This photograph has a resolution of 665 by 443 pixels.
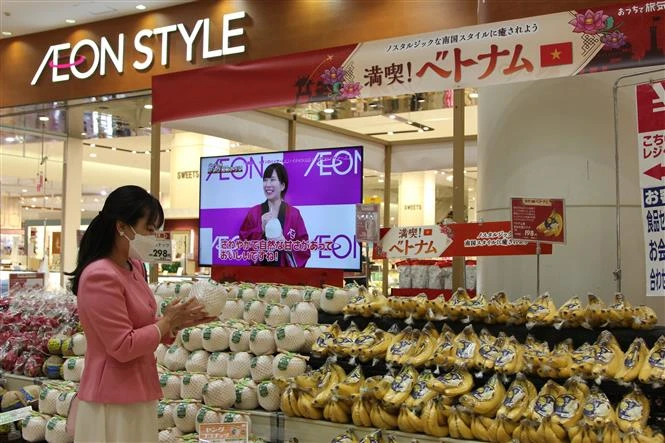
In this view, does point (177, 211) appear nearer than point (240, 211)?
No

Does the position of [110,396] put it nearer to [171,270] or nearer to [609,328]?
[609,328]

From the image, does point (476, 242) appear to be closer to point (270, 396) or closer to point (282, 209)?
point (270, 396)

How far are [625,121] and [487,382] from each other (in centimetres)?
260

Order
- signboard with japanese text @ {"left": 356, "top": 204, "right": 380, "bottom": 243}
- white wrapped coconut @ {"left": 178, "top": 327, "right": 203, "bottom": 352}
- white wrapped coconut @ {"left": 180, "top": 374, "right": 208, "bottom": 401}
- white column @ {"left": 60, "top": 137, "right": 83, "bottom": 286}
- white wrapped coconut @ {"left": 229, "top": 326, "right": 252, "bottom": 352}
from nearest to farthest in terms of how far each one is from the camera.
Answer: white wrapped coconut @ {"left": 180, "top": 374, "right": 208, "bottom": 401} → white wrapped coconut @ {"left": 229, "top": 326, "right": 252, "bottom": 352} → white wrapped coconut @ {"left": 178, "top": 327, "right": 203, "bottom": 352} → signboard with japanese text @ {"left": 356, "top": 204, "right": 380, "bottom": 243} → white column @ {"left": 60, "top": 137, "right": 83, "bottom": 286}

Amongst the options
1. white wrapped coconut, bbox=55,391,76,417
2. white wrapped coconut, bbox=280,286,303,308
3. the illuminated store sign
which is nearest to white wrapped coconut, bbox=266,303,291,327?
white wrapped coconut, bbox=280,286,303,308

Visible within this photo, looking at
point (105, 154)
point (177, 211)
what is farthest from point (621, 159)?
point (105, 154)

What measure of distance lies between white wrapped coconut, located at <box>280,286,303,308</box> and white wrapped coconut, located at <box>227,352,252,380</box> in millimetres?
500

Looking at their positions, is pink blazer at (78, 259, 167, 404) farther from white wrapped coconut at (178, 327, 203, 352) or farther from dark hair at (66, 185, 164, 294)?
white wrapped coconut at (178, 327, 203, 352)

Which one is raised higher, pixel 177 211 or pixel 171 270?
pixel 177 211

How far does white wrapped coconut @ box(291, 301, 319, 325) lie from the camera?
388 cm

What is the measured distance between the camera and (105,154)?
565 inches

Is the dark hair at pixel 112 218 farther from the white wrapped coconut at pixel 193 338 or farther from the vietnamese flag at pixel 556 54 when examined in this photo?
the vietnamese flag at pixel 556 54

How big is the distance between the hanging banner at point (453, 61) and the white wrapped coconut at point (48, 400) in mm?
2300

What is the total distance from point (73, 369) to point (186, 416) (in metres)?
1.02
